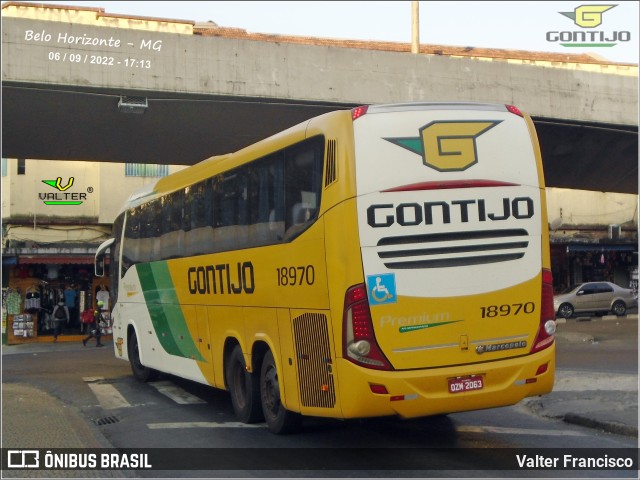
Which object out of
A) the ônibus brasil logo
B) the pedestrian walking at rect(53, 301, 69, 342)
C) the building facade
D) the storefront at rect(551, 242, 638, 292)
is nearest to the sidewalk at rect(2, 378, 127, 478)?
the building facade

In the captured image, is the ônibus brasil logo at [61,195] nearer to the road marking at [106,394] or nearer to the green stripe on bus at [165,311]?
the road marking at [106,394]

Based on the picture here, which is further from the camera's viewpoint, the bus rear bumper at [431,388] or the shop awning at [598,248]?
the shop awning at [598,248]

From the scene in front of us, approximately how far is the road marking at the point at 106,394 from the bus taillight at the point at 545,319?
7.20 m

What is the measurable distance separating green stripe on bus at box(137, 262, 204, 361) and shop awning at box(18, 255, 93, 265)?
16.1m

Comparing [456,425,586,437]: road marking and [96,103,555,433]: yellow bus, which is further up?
[96,103,555,433]: yellow bus

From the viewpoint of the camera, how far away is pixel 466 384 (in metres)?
8.77

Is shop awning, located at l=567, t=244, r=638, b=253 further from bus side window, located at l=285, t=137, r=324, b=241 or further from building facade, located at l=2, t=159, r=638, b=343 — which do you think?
bus side window, located at l=285, t=137, r=324, b=241

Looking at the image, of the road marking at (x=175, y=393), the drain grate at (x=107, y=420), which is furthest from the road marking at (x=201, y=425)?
the road marking at (x=175, y=393)

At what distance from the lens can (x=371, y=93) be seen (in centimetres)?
1923

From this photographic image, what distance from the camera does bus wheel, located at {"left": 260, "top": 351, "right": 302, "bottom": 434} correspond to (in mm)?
10297


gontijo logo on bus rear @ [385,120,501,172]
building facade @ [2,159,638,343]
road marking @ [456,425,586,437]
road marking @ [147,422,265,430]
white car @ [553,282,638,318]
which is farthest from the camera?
white car @ [553,282,638,318]

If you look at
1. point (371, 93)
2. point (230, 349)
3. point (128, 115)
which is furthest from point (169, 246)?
point (371, 93)

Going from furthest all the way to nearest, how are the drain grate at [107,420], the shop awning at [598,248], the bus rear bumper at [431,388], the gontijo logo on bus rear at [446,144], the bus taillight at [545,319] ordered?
the shop awning at [598,248]
the drain grate at [107,420]
the bus taillight at [545,319]
the gontijo logo on bus rear at [446,144]
the bus rear bumper at [431,388]

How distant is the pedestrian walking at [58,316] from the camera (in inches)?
1264
